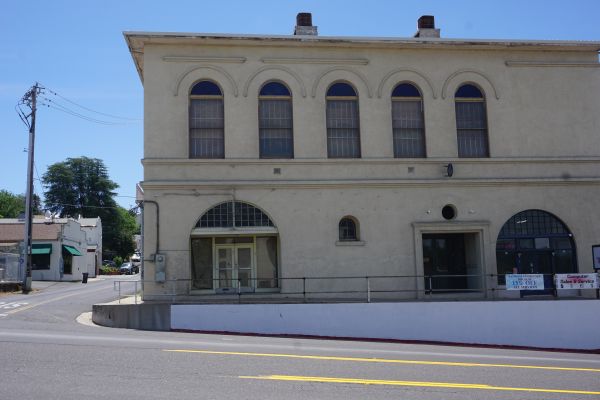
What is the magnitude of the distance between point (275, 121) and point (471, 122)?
7307 millimetres

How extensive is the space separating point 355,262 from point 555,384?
38.1ft

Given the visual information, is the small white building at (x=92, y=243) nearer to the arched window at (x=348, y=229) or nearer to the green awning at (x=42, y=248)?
the green awning at (x=42, y=248)

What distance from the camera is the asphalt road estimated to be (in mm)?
9211

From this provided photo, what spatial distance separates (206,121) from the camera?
22.2m

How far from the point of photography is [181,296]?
20984mm

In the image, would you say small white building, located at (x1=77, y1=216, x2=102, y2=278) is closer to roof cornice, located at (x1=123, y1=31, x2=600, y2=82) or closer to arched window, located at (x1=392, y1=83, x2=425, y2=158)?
roof cornice, located at (x1=123, y1=31, x2=600, y2=82)

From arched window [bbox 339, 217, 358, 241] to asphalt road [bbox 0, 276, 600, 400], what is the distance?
6622 mm

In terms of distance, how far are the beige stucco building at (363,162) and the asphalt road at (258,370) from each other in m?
5.92

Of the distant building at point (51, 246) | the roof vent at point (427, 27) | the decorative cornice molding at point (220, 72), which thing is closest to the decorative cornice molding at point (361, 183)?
the decorative cornice molding at point (220, 72)

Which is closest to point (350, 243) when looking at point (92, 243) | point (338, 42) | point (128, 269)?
point (338, 42)

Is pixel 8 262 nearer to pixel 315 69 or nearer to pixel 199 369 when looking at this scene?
pixel 315 69

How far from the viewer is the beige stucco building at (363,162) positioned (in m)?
21.7

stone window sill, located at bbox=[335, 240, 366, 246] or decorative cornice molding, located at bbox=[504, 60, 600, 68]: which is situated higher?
decorative cornice molding, located at bbox=[504, 60, 600, 68]

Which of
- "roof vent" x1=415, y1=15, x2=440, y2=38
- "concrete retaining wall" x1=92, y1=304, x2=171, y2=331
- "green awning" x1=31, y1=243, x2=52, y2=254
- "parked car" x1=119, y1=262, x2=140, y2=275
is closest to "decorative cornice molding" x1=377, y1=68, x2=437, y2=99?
"roof vent" x1=415, y1=15, x2=440, y2=38
